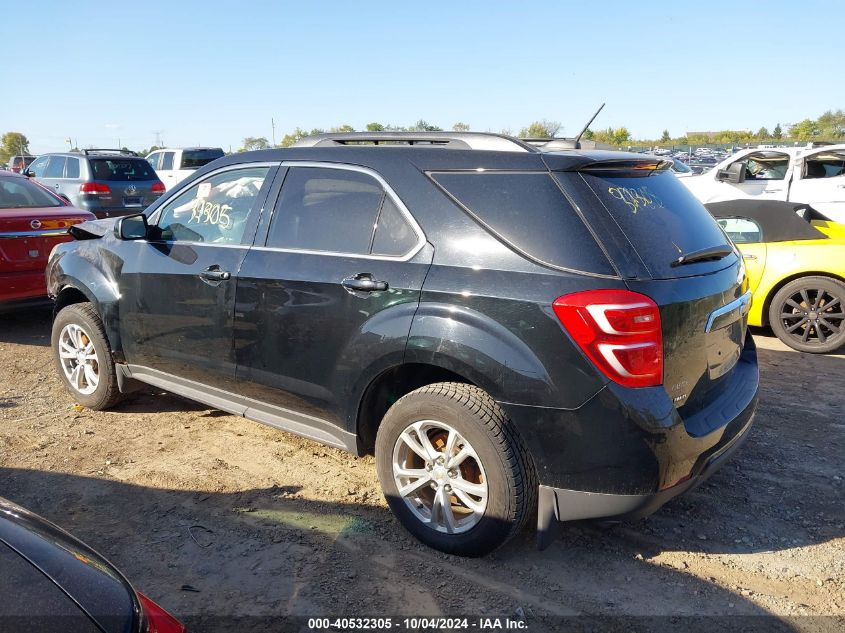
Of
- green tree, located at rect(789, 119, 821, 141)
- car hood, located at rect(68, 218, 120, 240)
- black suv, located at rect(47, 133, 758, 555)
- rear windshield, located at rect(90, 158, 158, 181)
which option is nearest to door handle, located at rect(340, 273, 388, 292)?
black suv, located at rect(47, 133, 758, 555)

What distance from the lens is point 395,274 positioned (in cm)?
307

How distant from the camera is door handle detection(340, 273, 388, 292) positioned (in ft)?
10.1

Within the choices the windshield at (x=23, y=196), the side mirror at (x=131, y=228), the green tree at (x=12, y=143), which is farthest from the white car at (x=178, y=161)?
the green tree at (x=12, y=143)

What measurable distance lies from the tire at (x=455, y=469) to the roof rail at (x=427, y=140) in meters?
1.10

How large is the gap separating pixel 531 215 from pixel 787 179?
10160 millimetres

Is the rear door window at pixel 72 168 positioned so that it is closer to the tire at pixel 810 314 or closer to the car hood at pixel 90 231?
the car hood at pixel 90 231

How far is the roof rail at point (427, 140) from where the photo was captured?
10.1 ft

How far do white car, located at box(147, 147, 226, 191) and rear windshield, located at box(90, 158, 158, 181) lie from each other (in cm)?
486

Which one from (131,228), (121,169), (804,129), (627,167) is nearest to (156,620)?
(627,167)

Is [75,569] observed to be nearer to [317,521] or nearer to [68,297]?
[317,521]

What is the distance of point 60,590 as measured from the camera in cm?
163

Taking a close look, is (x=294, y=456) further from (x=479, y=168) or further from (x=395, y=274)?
(x=479, y=168)

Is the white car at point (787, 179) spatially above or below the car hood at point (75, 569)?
above

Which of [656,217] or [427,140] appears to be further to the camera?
[427,140]
